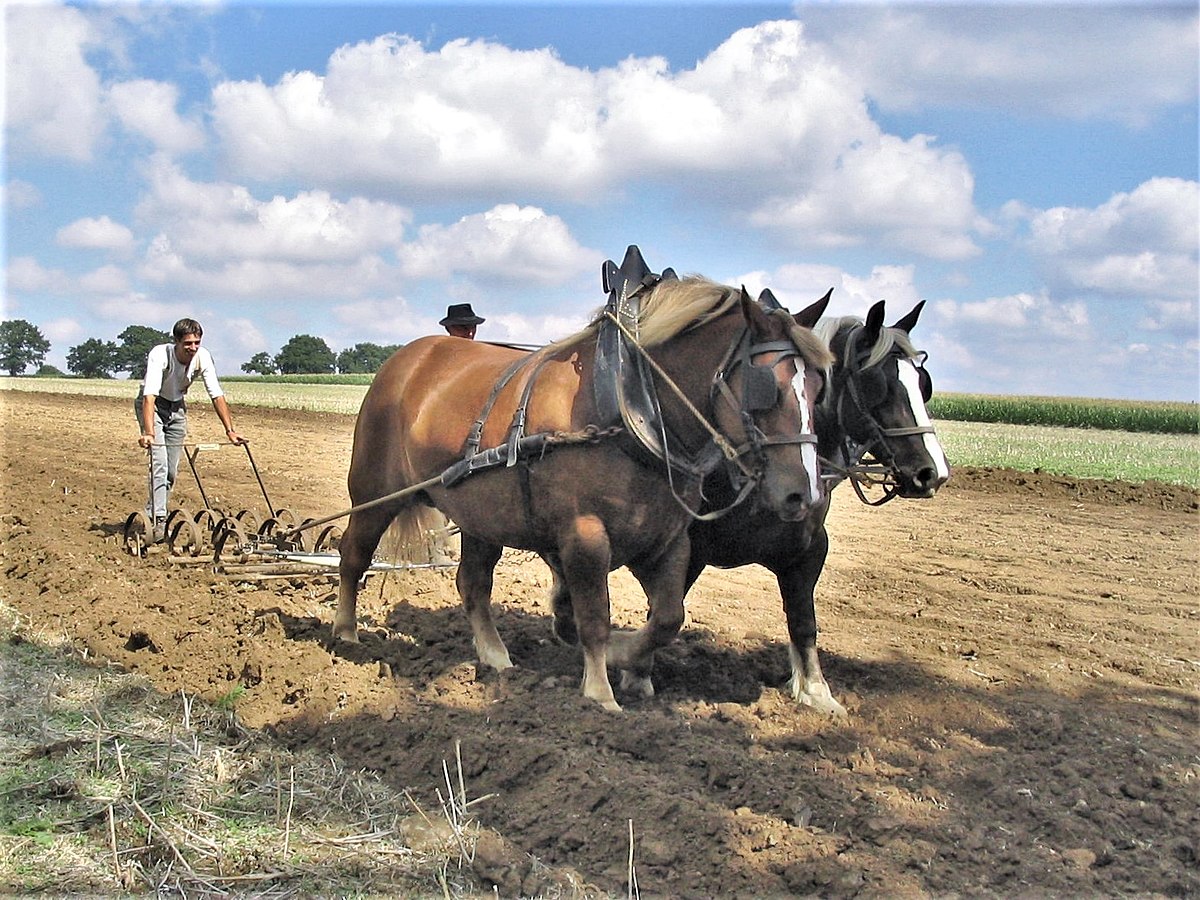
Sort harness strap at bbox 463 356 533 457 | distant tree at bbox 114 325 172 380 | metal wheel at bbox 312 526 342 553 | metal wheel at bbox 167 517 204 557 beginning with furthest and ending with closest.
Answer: distant tree at bbox 114 325 172 380 → metal wheel at bbox 312 526 342 553 → metal wheel at bbox 167 517 204 557 → harness strap at bbox 463 356 533 457

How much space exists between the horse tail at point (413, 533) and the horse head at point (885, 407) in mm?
2607

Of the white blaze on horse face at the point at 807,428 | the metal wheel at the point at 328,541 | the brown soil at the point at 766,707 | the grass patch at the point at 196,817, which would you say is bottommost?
the grass patch at the point at 196,817

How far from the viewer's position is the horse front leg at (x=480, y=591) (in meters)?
5.99

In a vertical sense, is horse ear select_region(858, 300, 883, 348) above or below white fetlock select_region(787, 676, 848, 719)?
above

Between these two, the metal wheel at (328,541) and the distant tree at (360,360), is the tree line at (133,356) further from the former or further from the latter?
the metal wheel at (328,541)

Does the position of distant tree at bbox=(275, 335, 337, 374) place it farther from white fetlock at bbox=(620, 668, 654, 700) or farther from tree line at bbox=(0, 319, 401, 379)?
white fetlock at bbox=(620, 668, 654, 700)

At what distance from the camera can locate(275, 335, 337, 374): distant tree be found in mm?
63272

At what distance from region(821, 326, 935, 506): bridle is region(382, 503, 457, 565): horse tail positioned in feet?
8.47

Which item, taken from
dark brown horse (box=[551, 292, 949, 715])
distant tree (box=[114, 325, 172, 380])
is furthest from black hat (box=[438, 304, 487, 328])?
distant tree (box=[114, 325, 172, 380])

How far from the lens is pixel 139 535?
324 inches

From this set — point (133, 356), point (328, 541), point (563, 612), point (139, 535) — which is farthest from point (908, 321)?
point (133, 356)

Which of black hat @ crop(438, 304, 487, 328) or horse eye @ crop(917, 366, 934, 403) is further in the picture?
black hat @ crop(438, 304, 487, 328)

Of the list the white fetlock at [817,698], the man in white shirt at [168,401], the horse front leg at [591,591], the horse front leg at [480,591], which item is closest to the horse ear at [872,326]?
the horse front leg at [591,591]

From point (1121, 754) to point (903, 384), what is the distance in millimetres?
1969
